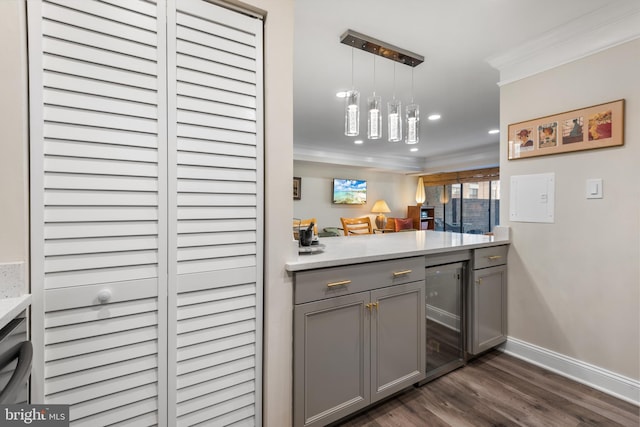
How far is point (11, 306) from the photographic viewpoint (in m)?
0.85

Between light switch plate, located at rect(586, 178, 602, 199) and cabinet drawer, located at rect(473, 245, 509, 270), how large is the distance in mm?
681

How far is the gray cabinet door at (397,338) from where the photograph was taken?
1664 mm

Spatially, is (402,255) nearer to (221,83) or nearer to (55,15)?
(221,83)

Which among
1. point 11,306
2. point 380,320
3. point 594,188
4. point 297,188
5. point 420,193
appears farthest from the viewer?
point 420,193

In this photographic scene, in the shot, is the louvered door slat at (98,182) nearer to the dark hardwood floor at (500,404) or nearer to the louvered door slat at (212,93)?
the louvered door slat at (212,93)

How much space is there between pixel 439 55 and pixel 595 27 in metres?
0.95

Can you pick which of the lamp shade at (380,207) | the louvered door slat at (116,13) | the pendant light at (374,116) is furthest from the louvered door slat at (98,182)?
the lamp shade at (380,207)

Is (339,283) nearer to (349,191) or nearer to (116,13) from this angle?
(116,13)

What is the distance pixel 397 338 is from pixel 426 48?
2.13 metres

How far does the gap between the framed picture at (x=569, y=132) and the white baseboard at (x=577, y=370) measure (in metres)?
1.47

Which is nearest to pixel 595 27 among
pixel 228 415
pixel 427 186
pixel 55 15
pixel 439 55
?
pixel 439 55

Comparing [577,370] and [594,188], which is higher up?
[594,188]

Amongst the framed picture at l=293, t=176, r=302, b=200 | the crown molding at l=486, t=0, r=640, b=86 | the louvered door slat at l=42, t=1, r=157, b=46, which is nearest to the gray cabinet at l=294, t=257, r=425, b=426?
the louvered door slat at l=42, t=1, r=157, b=46

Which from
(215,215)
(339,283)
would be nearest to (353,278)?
(339,283)
